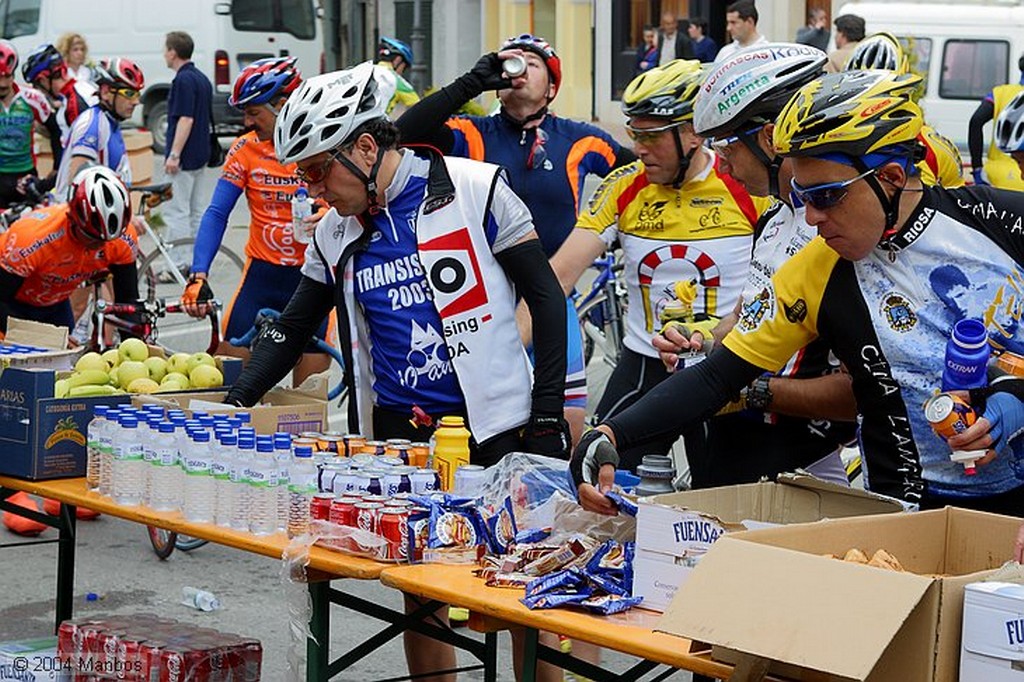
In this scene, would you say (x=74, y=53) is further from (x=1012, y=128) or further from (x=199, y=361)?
(x=1012, y=128)

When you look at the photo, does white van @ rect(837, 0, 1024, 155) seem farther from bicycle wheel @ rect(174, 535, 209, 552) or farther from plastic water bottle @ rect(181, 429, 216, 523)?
plastic water bottle @ rect(181, 429, 216, 523)

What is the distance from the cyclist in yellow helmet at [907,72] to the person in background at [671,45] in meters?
18.7

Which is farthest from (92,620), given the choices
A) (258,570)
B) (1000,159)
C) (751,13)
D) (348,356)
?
(751,13)

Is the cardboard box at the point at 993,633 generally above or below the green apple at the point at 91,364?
below

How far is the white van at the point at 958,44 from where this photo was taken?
20.7 m

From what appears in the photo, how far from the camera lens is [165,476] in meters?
5.21

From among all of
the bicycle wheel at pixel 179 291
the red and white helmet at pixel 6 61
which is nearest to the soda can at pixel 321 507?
the bicycle wheel at pixel 179 291

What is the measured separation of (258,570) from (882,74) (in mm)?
4898

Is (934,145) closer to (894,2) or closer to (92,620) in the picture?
(92,620)

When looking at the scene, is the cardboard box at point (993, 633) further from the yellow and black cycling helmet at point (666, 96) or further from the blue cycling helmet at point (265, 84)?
the blue cycling helmet at point (265, 84)

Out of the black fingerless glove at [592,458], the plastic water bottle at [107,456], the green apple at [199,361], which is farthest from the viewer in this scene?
the green apple at [199,361]

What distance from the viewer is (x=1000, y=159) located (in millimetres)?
9531

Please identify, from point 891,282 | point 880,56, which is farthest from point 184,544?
point 891,282

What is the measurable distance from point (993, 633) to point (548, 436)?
2.29 metres
